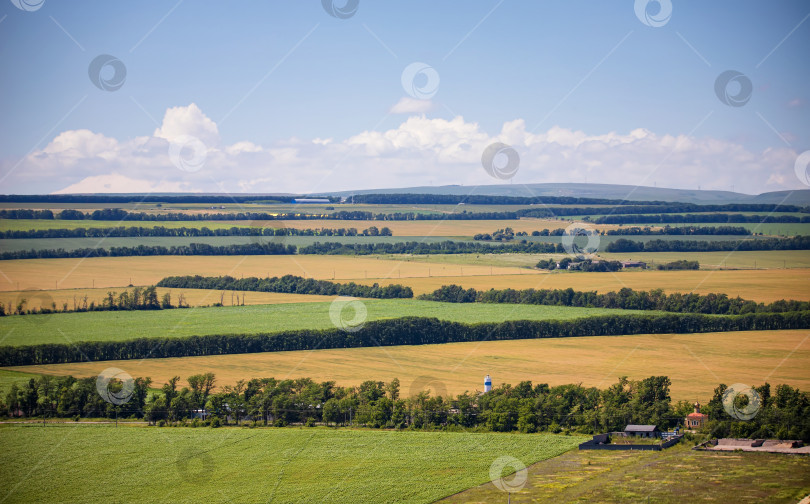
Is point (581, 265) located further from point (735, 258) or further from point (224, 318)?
point (224, 318)

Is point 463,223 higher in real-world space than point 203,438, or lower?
higher

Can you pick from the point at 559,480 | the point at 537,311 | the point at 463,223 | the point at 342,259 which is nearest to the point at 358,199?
the point at 463,223

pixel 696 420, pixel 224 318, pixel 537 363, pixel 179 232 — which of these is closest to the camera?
pixel 696 420

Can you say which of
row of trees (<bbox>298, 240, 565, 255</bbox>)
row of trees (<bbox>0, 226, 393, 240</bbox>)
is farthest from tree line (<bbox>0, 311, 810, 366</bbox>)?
row of trees (<bbox>0, 226, 393, 240</bbox>)

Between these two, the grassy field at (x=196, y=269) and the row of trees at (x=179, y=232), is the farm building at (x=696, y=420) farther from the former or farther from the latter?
the row of trees at (x=179, y=232)

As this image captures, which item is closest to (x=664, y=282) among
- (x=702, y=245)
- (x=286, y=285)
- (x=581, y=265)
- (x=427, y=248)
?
(x=581, y=265)

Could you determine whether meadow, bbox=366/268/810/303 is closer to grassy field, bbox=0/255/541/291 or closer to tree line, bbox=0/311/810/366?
grassy field, bbox=0/255/541/291

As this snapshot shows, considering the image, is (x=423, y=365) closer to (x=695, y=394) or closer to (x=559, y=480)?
(x=695, y=394)
